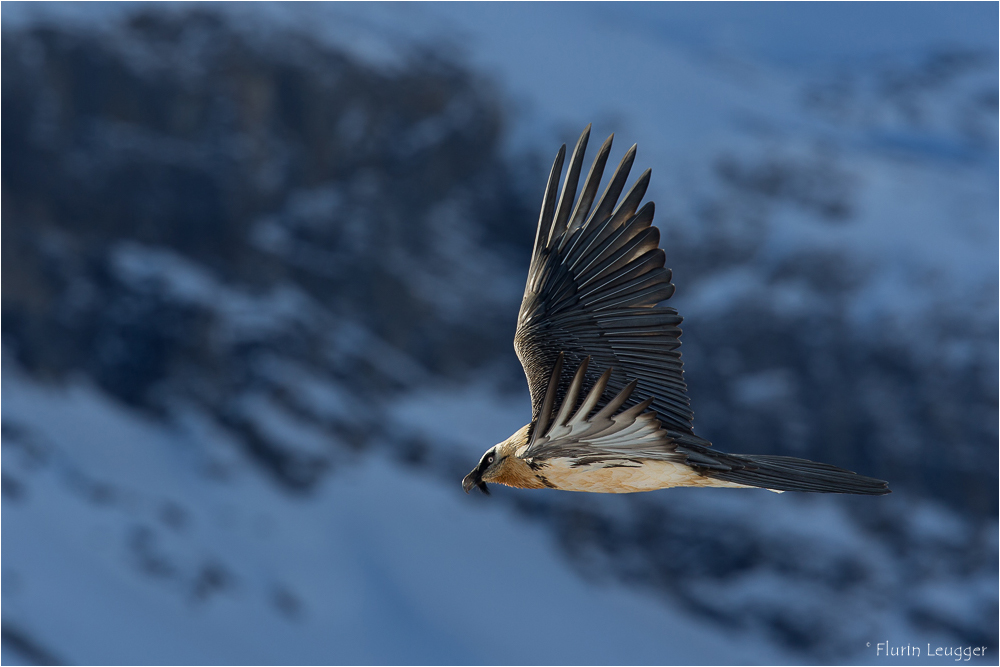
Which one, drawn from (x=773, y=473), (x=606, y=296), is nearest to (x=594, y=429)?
(x=773, y=473)

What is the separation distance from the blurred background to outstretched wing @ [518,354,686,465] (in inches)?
5546

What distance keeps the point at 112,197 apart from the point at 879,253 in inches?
4848

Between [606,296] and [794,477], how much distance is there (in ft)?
8.78

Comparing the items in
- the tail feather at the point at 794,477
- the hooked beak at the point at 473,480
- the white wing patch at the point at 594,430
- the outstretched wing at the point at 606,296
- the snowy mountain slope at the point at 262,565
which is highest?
the snowy mountain slope at the point at 262,565

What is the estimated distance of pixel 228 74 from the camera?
17712 cm

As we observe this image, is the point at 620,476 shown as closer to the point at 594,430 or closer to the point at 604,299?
the point at 594,430

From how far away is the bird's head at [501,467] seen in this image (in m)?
8.69

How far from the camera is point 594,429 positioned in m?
6.59

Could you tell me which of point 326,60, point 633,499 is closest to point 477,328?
point 633,499

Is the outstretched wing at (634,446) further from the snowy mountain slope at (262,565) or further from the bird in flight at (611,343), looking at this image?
the snowy mountain slope at (262,565)

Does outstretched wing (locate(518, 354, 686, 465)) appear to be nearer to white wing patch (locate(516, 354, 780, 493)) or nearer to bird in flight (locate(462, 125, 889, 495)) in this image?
white wing patch (locate(516, 354, 780, 493))

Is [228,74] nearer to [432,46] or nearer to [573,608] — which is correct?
[432,46]

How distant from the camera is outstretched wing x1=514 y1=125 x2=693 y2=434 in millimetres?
9688

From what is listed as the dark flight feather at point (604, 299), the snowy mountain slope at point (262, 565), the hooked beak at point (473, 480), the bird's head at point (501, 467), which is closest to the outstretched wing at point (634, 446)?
the dark flight feather at point (604, 299)
